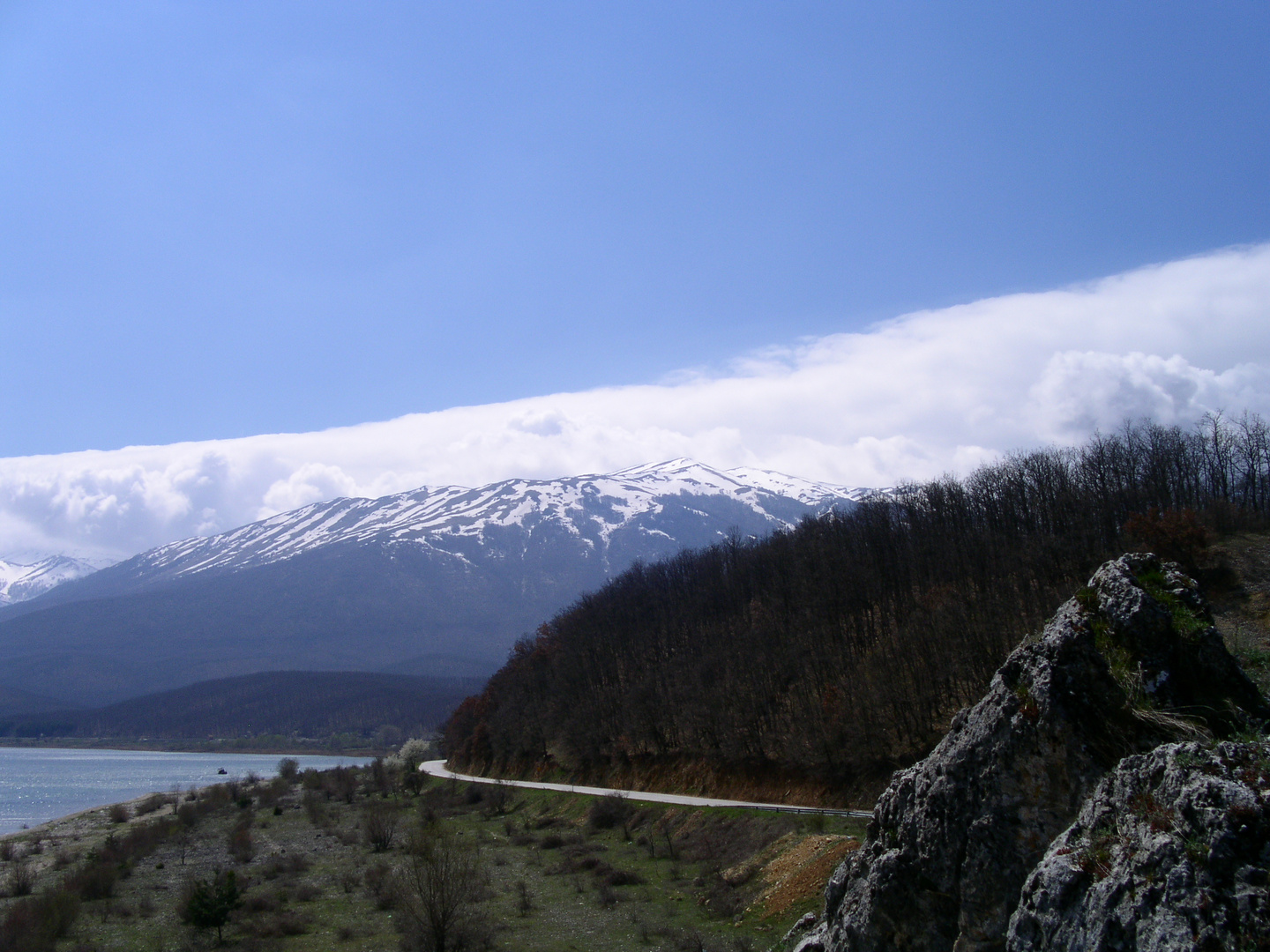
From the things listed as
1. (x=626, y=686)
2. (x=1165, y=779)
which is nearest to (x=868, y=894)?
(x=1165, y=779)

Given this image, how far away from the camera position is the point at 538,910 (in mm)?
41031

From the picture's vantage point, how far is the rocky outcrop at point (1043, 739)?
27.0ft

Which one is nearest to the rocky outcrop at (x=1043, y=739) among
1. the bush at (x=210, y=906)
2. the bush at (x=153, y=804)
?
the bush at (x=210, y=906)

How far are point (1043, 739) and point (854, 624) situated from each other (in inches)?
2914

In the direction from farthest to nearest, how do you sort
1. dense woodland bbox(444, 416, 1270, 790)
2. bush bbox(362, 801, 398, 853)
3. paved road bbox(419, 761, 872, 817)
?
bush bbox(362, 801, 398, 853), dense woodland bbox(444, 416, 1270, 790), paved road bbox(419, 761, 872, 817)

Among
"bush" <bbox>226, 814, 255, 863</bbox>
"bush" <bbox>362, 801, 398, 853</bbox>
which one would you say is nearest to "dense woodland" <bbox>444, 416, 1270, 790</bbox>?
"bush" <bbox>362, 801, 398, 853</bbox>

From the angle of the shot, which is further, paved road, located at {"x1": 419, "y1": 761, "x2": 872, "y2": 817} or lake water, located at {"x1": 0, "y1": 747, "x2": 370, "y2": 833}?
lake water, located at {"x1": 0, "y1": 747, "x2": 370, "y2": 833}

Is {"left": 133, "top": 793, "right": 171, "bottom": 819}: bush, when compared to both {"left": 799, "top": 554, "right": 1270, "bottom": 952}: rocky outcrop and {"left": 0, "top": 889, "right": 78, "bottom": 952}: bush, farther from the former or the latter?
{"left": 799, "top": 554, "right": 1270, "bottom": 952}: rocky outcrop

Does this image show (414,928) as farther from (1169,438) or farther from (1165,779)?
(1169,438)

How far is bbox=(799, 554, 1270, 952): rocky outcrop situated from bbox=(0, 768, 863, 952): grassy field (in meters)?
11.6

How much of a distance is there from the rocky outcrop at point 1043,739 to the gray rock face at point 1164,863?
1.41 metres

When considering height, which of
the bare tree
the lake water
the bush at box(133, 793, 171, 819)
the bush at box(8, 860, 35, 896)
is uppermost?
the bare tree

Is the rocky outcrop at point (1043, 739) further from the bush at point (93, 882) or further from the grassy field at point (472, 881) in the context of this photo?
the bush at point (93, 882)

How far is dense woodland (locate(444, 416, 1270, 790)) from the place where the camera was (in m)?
56.0
